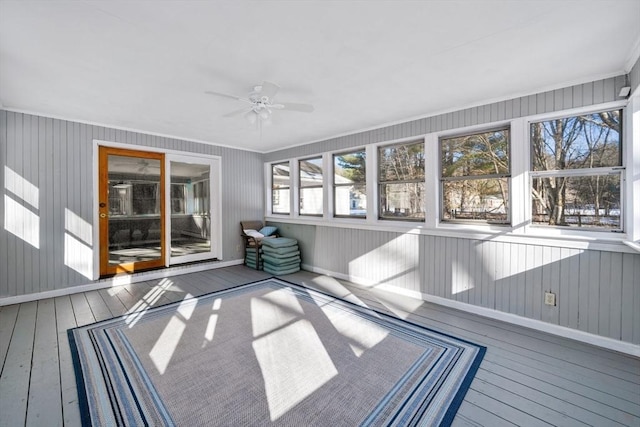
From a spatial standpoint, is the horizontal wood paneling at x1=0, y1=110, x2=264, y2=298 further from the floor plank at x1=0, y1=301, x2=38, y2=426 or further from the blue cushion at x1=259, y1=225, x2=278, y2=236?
the blue cushion at x1=259, y1=225, x2=278, y2=236

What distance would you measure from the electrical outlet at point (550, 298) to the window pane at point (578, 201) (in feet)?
2.43

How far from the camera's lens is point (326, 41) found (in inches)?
82.7

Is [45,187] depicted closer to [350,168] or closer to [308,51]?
[308,51]

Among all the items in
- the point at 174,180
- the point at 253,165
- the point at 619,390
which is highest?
the point at 253,165

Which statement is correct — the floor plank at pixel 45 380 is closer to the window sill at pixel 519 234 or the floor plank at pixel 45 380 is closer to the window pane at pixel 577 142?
the window sill at pixel 519 234

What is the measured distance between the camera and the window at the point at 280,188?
614 centimetres

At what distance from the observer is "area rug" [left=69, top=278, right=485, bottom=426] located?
1.82m

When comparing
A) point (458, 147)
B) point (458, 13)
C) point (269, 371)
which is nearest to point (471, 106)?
point (458, 147)

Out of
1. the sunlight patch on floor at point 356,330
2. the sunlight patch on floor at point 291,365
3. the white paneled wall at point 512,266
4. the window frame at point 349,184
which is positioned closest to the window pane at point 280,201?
the window frame at point 349,184

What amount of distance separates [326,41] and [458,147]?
7.81 feet

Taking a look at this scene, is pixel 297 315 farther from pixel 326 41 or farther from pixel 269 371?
pixel 326 41

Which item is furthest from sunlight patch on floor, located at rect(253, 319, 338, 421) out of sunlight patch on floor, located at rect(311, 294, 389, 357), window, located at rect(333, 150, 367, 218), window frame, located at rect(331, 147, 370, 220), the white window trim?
window, located at rect(333, 150, 367, 218)

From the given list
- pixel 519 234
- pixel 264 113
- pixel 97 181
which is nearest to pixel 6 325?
pixel 97 181

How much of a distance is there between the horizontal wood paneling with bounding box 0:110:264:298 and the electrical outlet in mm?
5902
